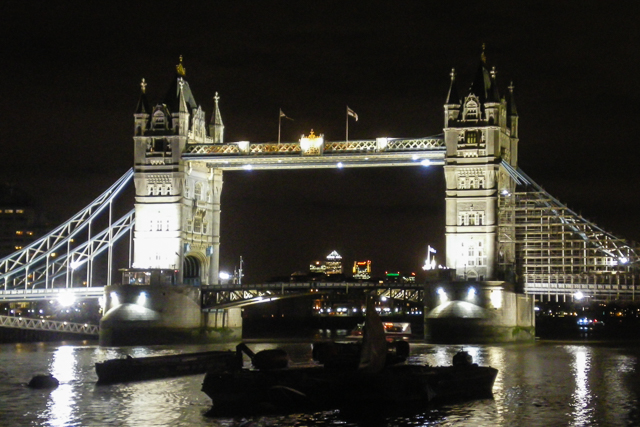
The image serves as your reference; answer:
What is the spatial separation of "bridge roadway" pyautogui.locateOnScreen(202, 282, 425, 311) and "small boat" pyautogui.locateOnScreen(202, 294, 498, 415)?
41.1m

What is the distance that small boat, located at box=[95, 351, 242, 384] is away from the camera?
50031 millimetres

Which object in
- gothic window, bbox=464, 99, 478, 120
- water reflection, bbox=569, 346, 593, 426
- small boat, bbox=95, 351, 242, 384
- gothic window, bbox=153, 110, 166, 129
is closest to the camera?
water reflection, bbox=569, 346, 593, 426

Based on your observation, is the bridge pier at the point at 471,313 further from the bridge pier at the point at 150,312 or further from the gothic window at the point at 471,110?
the bridge pier at the point at 150,312

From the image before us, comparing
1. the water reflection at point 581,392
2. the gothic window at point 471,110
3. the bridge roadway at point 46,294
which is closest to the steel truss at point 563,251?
the gothic window at point 471,110

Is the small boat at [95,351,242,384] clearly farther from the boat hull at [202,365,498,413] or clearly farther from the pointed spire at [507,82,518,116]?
the pointed spire at [507,82,518,116]

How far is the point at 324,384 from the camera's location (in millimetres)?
39219

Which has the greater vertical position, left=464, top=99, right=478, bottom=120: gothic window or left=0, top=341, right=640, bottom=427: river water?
left=464, top=99, right=478, bottom=120: gothic window

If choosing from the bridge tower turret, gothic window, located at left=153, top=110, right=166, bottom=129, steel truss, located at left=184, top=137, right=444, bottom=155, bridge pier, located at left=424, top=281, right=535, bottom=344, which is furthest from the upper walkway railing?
bridge pier, located at left=424, top=281, right=535, bottom=344

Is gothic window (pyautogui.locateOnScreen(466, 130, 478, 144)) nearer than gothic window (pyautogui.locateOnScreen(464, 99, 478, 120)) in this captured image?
Yes

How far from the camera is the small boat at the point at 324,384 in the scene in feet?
127

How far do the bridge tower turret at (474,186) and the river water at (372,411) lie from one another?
16445 millimetres

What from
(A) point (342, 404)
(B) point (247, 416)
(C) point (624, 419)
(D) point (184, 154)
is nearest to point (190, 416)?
(B) point (247, 416)

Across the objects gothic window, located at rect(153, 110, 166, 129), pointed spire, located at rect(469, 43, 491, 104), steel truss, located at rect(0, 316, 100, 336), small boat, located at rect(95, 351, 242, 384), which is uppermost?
pointed spire, located at rect(469, 43, 491, 104)

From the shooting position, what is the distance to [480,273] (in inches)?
3191
